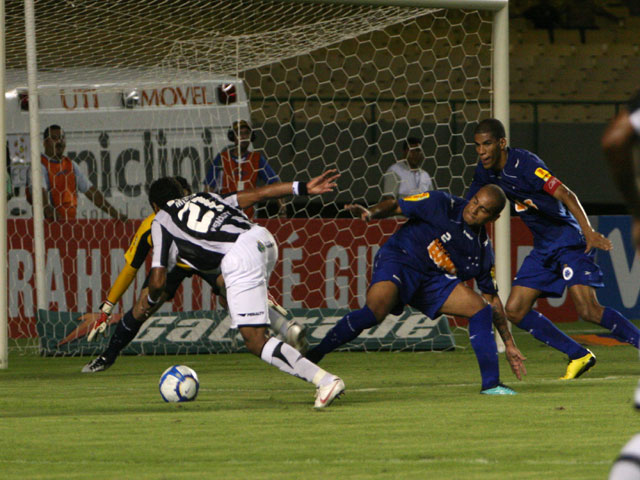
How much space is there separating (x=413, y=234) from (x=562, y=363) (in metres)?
2.80

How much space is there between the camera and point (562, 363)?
33.4 ft

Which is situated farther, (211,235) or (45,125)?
(45,125)

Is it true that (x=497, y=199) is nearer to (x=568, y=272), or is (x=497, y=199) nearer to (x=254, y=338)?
(x=568, y=272)

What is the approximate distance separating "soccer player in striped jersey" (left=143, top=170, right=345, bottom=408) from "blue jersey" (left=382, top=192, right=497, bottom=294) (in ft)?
2.86

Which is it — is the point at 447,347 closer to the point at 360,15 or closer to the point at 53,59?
the point at 360,15

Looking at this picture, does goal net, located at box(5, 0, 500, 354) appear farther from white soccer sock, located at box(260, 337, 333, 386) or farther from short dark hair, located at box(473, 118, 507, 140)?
white soccer sock, located at box(260, 337, 333, 386)

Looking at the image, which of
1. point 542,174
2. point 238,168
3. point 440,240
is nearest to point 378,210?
point 440,240

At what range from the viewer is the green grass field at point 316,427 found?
15.4 feet

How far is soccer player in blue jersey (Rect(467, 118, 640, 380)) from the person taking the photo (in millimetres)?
8430

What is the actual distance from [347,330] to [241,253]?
107cm

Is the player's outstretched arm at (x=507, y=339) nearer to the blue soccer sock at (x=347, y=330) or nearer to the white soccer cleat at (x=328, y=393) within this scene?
the blue soccer sock at (x=347, y=330)

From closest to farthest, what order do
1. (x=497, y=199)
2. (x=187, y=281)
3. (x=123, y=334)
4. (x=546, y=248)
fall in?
(x=497, y=199), (x=546, y=248), (x=123, y=334), (x=187, y=281)

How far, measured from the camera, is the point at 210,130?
48.9 feet

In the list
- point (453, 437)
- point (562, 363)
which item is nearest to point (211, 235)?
point (453, 437)
